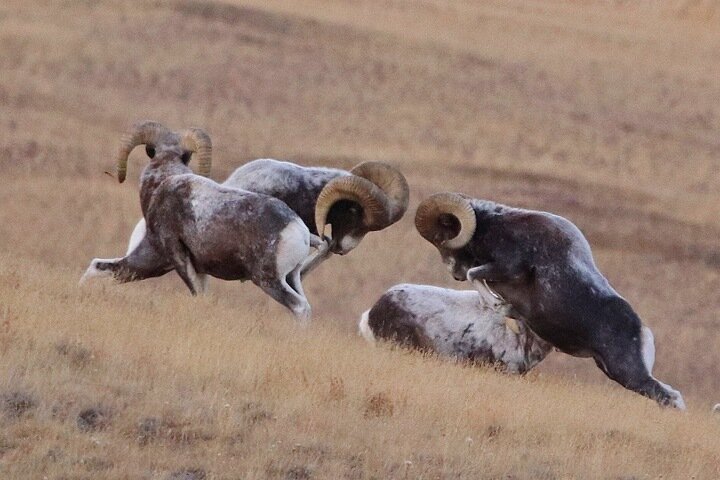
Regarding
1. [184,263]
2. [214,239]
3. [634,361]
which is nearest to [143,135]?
[184,263]

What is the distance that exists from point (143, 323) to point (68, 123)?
34115 millimetres

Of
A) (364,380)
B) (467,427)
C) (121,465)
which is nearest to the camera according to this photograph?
(121,465)

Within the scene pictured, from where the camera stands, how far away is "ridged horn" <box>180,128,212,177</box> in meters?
21.8

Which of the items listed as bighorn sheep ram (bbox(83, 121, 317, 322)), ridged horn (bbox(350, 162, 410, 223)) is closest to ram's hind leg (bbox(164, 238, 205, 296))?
bighorn sheep ram (bbox(83, 121, 317, 322))

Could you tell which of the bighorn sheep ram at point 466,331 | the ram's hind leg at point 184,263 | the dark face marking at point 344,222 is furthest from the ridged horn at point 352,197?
the ram's hind leg at point 184,263

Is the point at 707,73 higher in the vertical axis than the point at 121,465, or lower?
lower

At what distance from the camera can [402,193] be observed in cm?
2169

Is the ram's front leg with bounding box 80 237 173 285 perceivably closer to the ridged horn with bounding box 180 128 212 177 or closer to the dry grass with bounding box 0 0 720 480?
the dry grass with bounding box 0 0 720 480

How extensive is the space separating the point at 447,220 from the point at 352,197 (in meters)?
1.27

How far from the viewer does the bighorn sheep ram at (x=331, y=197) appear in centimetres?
2105

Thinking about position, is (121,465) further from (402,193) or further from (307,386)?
(402,193)

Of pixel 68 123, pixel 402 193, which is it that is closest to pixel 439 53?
pixel 68 123

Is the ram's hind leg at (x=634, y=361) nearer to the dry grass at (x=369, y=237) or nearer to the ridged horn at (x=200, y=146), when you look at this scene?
the dry grass at (x=369, y=237)

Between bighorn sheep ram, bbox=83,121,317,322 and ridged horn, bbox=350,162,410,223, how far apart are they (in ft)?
4.93
